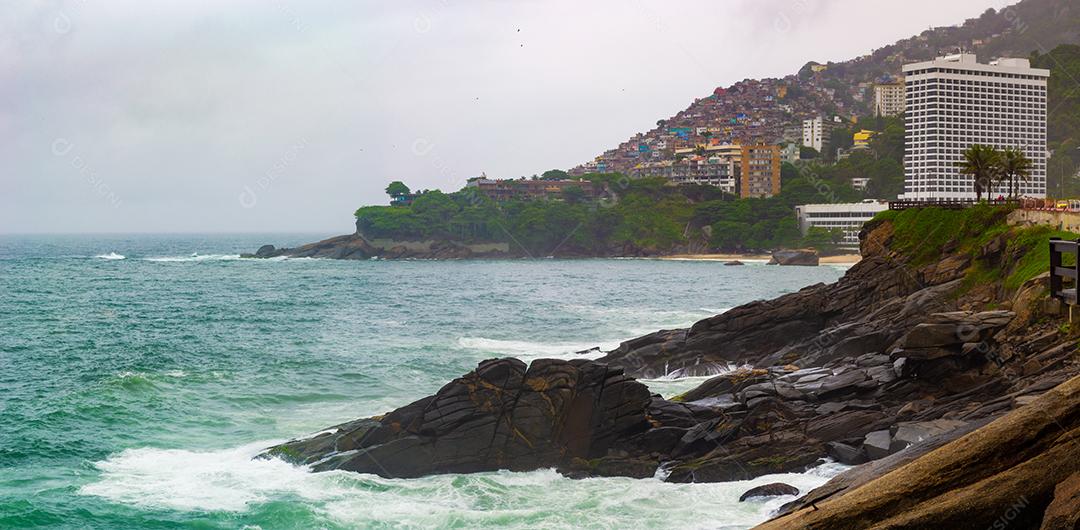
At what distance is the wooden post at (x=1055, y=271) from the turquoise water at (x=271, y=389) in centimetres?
911

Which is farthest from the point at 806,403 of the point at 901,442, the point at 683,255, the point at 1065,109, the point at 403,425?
the point at 1065,109

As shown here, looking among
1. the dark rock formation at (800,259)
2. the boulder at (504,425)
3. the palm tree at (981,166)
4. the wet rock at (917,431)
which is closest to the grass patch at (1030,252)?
the wet rock at (917,431)

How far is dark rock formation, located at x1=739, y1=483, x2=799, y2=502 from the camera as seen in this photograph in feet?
71.6

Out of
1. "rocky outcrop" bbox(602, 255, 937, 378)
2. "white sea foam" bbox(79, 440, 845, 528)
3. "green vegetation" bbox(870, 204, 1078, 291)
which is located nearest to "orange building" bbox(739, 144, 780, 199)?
"green vegetation" bbox(870, 204, 1078, 291)

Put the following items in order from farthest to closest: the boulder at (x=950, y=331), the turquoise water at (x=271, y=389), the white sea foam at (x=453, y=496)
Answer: the boulder at (x=950, y=331), the turquoise water at (x=271, y=389), the white sea foam at (x=453, y=496)

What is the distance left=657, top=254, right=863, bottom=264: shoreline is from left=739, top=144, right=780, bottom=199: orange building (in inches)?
1528

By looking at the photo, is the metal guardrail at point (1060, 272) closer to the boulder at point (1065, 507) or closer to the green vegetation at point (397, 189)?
the boulder at point (1065, 507)

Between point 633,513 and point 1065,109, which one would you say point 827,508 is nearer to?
point 633,513

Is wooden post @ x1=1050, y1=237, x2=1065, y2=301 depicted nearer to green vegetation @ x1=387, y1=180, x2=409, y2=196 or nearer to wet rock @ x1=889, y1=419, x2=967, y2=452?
wet rock @ x1=889, y1=419, x2=967, y2=452

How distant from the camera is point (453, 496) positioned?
2342 cm

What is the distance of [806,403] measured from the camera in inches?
1091

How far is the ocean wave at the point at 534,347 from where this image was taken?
47156 millimetres

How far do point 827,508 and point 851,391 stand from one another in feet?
47.8

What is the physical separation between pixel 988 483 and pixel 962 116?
159168 millimetres
